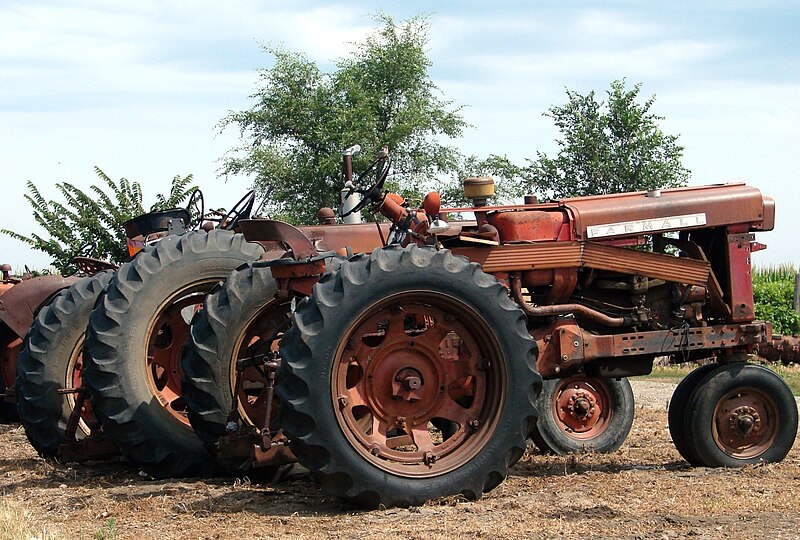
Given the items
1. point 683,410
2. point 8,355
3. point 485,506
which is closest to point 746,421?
point 683,410

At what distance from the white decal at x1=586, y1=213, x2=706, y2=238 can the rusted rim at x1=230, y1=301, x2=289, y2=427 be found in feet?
8.11

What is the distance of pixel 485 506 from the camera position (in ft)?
21.6

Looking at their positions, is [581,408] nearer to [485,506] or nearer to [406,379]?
[406,379]

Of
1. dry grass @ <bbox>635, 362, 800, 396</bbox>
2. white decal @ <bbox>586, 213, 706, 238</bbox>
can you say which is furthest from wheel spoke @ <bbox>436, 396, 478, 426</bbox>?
dry grass @ <bbox>635, 362, 800, 396</bbox>

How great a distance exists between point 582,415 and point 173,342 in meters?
3.51

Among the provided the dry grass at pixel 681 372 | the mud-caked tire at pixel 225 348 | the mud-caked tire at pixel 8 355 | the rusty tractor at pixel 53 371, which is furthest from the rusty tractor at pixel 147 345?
the dry grass at pixel 681 372

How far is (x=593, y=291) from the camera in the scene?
28.0ft

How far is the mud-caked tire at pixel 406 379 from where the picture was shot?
651cm

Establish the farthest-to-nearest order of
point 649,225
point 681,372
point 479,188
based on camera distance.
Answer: point 681,372, point 649,225, point 479,188

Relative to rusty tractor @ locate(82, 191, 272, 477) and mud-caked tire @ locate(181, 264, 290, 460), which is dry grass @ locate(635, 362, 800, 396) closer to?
rusty tractor @ locate(82, 191, 272, 477)

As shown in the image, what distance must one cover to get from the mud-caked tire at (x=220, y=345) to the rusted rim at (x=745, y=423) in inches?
128

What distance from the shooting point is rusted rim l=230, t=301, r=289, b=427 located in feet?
26.0

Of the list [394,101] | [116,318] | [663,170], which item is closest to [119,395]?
[116,318]

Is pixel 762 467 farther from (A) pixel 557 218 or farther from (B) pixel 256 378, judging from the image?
(B) pixel 256 378
